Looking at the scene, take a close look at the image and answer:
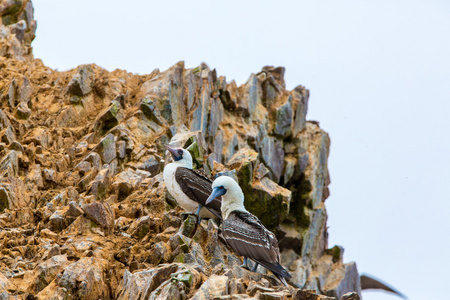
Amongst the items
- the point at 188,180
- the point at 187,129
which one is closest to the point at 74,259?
the point at 188,180

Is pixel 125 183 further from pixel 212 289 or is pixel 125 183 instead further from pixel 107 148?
pixel 212 289

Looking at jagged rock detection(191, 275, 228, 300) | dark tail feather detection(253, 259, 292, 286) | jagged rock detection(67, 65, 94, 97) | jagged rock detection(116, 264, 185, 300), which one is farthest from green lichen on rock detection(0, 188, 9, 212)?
jagged rock detection(67, 65, 94, 97)

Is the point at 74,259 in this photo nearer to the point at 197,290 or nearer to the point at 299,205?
the point at 197,290

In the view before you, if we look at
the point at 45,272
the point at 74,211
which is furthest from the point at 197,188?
the point at 45,272

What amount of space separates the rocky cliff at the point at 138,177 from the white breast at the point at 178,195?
0.39m

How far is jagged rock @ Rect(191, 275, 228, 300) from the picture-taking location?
1015 cm

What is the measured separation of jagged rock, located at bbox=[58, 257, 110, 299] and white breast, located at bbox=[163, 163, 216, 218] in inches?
131

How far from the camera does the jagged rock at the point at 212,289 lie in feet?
33.3

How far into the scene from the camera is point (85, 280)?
11828 mm

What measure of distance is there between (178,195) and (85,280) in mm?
4084

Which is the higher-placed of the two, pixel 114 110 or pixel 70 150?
pixel 114 110

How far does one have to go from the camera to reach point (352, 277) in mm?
35938

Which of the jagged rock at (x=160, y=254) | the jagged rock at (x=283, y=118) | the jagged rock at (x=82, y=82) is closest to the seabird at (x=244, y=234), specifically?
the jagged rock at (x=160, y=254)

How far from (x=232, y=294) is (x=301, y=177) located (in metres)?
26.3
